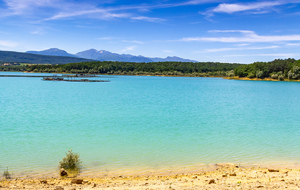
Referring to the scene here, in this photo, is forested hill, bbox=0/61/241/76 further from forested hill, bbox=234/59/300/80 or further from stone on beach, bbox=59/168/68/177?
stone on beach, bbox=59/168/68/177

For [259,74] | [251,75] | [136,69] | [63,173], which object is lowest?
[63,173]

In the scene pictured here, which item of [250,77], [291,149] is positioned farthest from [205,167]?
[250,77]

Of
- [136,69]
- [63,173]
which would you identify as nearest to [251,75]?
[136,69]

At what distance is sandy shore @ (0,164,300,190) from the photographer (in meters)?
7.85

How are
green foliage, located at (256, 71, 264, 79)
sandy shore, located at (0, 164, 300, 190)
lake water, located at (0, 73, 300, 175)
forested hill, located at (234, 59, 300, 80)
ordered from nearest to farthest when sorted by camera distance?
sandy shore, located at (0, 164, 300, 190) < lake water, located at (0, 73, 300, 175) < forested hill, located at (234, 59, 300, 80) < green foliage, located at (256, 71, 264, 79)

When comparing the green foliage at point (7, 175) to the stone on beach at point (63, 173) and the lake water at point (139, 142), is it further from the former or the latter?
the stone on beach at point (63, 173)

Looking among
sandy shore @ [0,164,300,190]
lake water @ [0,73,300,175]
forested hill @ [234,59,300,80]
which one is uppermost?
forested hill @ [234,59,300,80]

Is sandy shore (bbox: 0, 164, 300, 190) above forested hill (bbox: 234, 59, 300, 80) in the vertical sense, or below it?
below

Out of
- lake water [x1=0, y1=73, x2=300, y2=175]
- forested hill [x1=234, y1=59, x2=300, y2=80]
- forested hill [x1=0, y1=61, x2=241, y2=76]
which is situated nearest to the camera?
lake water [x1=0, y1=73, x2=300, y2=175]

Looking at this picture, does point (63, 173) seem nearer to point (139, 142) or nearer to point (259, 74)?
point (139, 142)

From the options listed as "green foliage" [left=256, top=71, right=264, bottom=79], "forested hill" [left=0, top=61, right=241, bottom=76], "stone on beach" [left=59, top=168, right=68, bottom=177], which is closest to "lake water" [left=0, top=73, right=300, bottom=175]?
"stone on beach" [left=59, top=168, right=68, bottom=177]

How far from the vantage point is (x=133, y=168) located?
1097 cm

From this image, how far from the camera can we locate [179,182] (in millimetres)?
8539

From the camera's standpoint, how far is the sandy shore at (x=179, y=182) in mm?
7848
